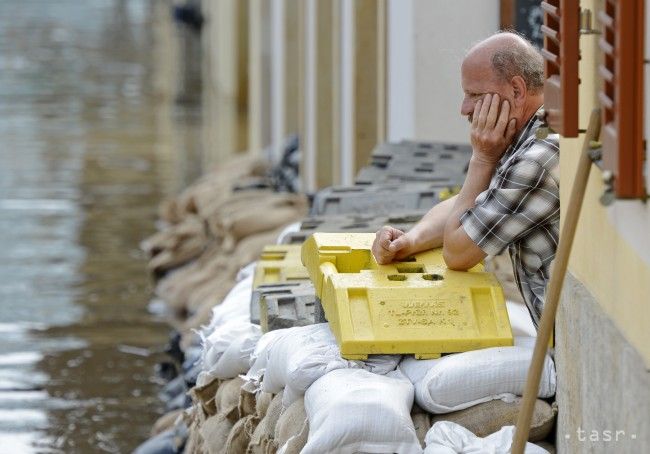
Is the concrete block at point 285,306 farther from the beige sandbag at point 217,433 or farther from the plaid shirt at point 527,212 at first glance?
the plaid shirt at point 527,212

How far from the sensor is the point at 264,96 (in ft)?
61.5

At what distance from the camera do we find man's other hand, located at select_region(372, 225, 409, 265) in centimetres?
535

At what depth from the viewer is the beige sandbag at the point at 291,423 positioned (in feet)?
15.8

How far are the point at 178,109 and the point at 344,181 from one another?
45.2 feet

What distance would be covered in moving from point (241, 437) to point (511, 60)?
5.09ft

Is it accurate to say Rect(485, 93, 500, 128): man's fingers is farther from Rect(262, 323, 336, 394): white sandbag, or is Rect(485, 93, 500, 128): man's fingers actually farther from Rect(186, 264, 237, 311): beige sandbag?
Rect(186, 264, 237, 311): beige sandbag

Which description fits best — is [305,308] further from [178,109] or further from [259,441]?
[178,109]

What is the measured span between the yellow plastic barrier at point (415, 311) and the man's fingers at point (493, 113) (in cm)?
45

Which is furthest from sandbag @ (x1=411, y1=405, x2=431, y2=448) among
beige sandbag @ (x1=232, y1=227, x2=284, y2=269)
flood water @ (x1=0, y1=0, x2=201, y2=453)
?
beige sandbag @ (x1=232, y1=227, x2=284, y2=269)

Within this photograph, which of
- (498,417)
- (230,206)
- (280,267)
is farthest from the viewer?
(230,206)

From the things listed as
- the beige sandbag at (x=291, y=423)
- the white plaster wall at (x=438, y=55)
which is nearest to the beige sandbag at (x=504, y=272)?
the beige sandbag at (x=291, y=423)

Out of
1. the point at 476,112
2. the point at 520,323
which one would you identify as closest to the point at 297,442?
the point at 476,112

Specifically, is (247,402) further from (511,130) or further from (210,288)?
(210,288)

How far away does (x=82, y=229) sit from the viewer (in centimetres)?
1559
